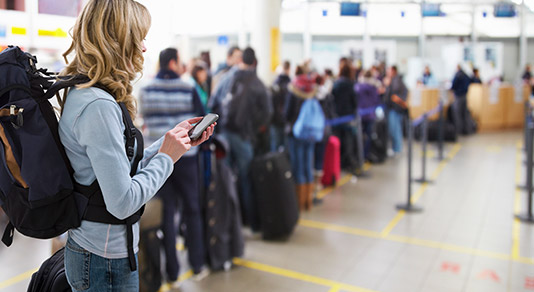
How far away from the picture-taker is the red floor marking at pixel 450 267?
4.06 m

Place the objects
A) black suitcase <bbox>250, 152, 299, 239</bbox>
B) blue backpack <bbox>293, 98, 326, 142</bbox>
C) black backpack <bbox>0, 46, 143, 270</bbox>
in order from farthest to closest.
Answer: blue backpack <bbox>293, 98, 326, 142</bbox>
black suitcase <bbox>250, 152, 299, 239</bbox>
black backpack <bbox>0, 46, 143, 270</bbox>

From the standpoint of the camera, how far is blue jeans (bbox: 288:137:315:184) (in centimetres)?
564

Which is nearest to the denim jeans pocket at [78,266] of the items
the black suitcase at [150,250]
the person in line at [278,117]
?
the black suitcase at [150,250]

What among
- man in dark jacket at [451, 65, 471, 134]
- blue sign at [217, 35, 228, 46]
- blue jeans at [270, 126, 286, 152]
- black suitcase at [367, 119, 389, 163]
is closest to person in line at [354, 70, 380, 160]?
A: black suitcase at [367, 119, 389, 163]

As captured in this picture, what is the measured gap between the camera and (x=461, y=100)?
39.7 ft

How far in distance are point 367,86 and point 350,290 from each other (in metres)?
5.12

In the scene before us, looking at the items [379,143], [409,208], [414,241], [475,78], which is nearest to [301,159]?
[409,208]

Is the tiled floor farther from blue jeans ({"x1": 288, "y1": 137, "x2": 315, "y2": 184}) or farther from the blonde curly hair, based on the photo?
the blonde curly hair

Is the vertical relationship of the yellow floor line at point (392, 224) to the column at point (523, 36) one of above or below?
below

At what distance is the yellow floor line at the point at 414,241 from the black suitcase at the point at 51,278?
3.69 m

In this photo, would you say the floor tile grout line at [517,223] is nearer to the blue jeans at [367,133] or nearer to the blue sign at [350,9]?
the blue jeans at [367,133]

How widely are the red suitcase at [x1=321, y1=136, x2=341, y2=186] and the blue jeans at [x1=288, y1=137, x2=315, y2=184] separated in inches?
28.6

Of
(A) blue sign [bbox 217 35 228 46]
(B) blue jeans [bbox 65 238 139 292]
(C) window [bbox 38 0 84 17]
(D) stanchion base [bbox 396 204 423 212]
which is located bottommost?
(D) stanchion base [bbox 396 204 423 212]

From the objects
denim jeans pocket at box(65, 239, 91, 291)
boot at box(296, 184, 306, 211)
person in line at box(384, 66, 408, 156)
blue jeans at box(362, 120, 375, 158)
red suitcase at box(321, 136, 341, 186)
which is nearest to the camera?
denim jeans pocket at box(65, 239, 91, 291)
